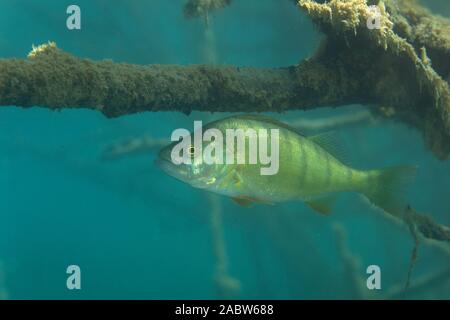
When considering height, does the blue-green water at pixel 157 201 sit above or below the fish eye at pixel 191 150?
above

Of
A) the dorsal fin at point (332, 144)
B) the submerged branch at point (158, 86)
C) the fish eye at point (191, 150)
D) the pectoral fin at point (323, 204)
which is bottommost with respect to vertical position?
the pectoral fin at point (323, 204)

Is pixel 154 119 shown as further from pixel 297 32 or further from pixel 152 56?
pixel 297 32

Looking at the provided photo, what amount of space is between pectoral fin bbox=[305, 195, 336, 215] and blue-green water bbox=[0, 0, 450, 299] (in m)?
1.66

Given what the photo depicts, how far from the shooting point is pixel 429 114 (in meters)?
4.12

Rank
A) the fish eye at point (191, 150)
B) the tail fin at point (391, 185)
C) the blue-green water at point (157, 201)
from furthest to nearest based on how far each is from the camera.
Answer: the blue-green water at point (157, 201) < the tail fin at point (391, 185) < the fish eye at point (191, 150)

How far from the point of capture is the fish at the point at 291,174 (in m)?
3.12

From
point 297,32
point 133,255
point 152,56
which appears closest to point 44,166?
point 133,255

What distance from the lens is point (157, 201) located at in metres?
35.7

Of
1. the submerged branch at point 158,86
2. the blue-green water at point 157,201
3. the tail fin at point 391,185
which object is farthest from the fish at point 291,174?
the blue-green water at point 157,201

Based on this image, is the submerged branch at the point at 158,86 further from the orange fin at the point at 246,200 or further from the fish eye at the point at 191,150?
the orange fin at the point at 246,200

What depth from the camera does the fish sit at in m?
3.12

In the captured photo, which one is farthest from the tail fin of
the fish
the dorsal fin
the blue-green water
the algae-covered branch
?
the blue-green water

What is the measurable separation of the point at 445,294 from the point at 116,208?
126 ft

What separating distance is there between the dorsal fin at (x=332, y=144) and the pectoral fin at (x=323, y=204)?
0.36 meters
